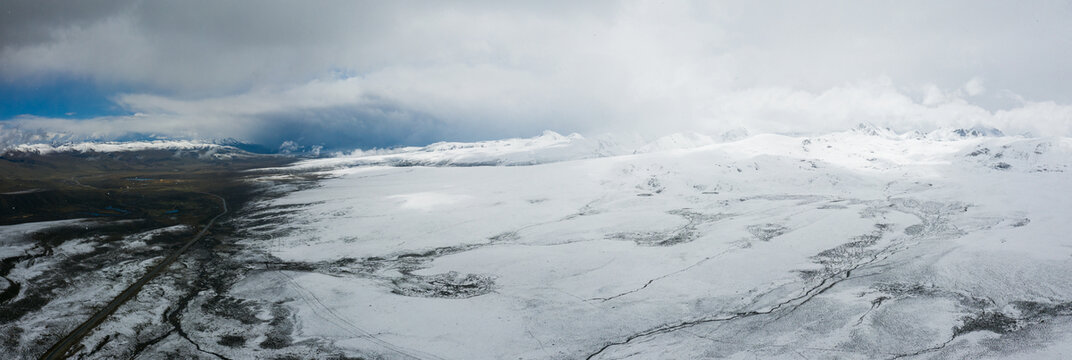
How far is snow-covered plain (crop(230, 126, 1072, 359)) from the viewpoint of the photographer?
21.2 meters

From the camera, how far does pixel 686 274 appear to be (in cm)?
3155

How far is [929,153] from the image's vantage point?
10631cm

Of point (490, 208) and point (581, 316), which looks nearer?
point (581, 316)

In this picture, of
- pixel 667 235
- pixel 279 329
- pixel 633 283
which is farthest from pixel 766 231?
pixel 279 329

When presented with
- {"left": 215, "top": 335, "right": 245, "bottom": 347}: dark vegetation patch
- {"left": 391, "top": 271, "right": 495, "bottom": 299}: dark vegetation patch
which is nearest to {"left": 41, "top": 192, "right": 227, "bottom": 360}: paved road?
{"left": 215, "top": 335, "right": 245, "bottom": 347}: dark vegetation patch

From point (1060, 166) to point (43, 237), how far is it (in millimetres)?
161017

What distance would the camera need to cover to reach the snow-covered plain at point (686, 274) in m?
21.2

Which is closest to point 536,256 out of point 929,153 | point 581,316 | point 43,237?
point 581,316

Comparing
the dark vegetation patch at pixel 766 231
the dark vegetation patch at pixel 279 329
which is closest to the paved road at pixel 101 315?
the dark vegetation patch at pixel 279 329

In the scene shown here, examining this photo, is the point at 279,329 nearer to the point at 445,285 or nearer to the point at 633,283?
the point at 445,285

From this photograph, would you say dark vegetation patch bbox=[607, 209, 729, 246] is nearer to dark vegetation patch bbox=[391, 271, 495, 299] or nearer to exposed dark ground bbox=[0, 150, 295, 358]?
dark vegetation patch bbox=[391, 271, 495, 299]

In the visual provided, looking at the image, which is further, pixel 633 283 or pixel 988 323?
pixel 633 283

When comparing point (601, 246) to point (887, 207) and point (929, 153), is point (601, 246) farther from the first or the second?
point (929, 153)

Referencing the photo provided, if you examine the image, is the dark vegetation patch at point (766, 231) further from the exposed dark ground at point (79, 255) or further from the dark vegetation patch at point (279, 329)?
the exposed dark ground at point (79, 255)
